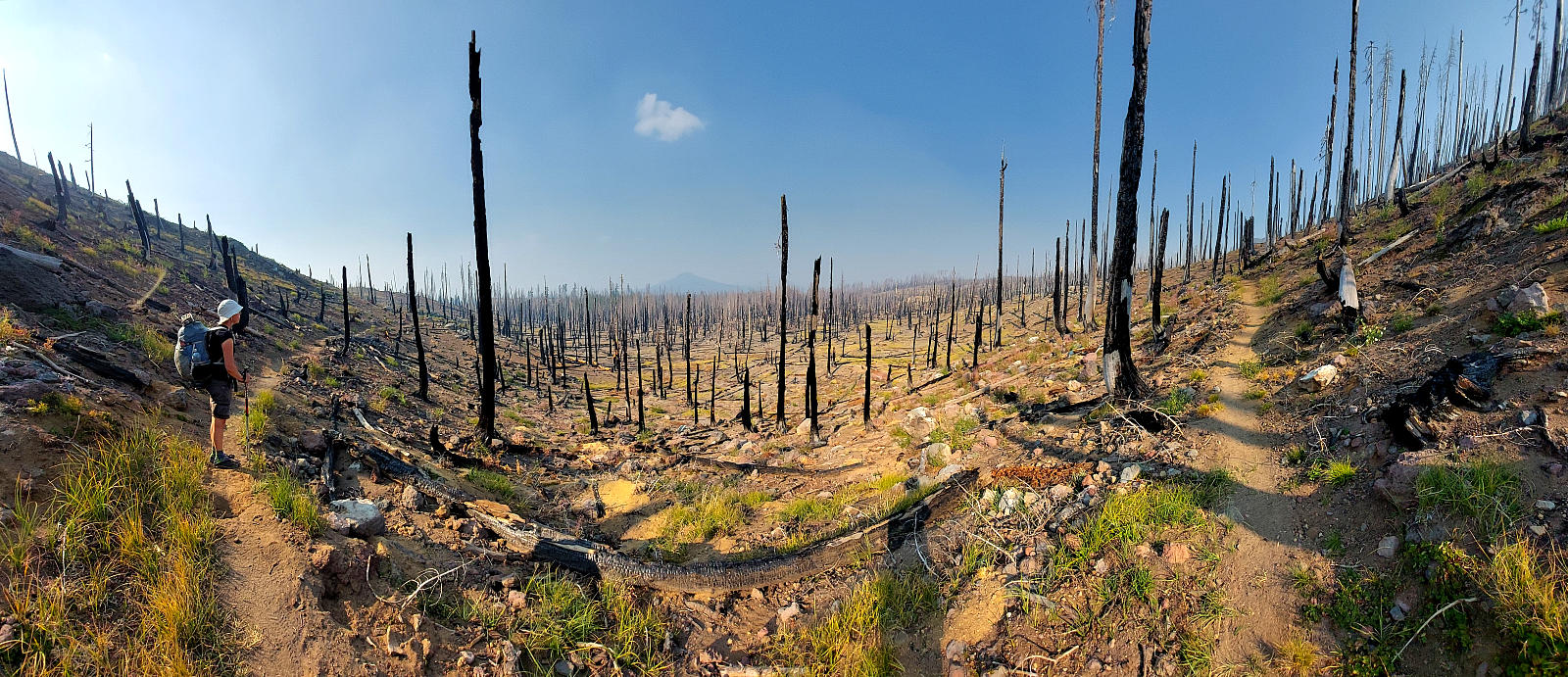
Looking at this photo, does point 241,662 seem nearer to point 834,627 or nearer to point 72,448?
point 72,448

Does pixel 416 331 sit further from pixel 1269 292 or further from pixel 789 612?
pixel 1269 292

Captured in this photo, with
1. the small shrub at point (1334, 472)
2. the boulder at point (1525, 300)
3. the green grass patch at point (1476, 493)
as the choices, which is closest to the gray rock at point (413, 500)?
the green grass patch at point (1476, 493)

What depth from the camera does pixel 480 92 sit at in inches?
389

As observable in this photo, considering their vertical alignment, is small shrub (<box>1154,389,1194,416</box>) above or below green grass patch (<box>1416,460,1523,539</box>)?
below

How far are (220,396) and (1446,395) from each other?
42.2 feet

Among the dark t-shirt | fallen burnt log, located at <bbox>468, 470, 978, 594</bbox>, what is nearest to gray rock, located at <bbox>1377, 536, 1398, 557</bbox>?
fallen burnt log, located at <bbox>468, 470, 978, 594</bbox>

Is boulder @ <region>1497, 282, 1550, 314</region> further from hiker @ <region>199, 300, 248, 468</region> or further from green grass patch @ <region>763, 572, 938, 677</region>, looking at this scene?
hiker @ <region>199, 300, 248, 468</region>

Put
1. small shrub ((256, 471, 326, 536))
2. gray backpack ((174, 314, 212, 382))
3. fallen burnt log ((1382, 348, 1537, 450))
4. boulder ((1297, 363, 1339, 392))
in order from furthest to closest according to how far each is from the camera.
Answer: boulder ((1297, 363, 1339, 392)) < gray backpack ((174, 314, 212, 382)) < fallen burnt log ((1382, 348, 1537, 450)) < small shrub ((256, 471, 326, 536))

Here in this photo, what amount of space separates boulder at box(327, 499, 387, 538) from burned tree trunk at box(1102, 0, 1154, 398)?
10259mm

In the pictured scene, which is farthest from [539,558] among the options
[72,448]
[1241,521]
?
[1241,521]

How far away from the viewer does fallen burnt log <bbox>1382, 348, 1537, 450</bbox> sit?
475cm

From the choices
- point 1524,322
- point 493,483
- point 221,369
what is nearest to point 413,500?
point 221,369

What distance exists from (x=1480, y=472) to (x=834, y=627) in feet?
17.6

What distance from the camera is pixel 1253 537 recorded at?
4.57 meters
